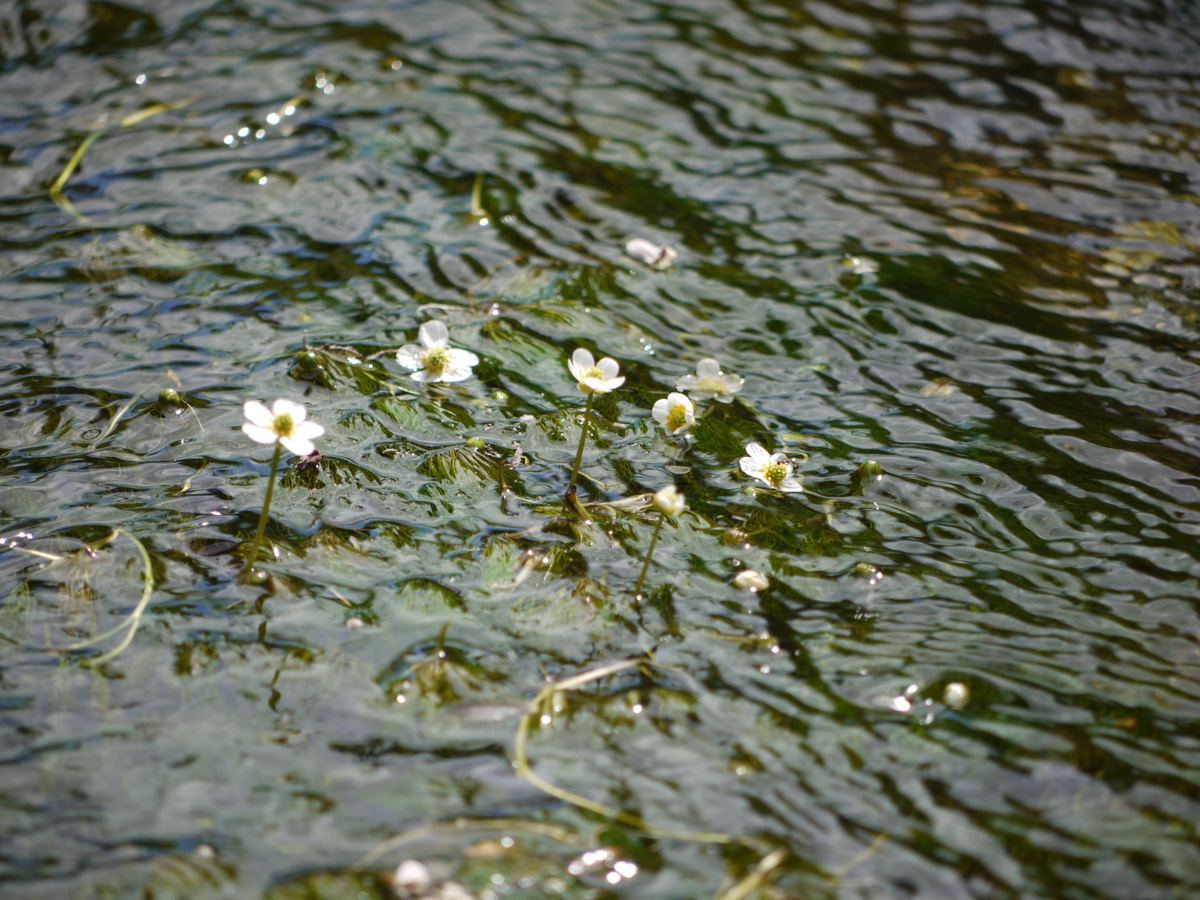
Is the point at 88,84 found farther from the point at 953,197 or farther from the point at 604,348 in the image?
the point at 953,197

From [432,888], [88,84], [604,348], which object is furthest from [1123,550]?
[88,84]

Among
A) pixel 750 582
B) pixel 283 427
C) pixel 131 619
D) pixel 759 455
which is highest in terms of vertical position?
pixel 283 427

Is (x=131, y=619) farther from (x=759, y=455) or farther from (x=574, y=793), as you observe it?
(x=759, y=455)

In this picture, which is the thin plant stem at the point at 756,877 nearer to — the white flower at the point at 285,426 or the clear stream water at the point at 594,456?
the clear stream water at the point at 594,456

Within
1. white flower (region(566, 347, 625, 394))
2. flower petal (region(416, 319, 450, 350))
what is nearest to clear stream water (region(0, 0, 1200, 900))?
flower petal (region(416, 319, 450, 350))

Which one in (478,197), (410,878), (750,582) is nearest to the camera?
(410,878)

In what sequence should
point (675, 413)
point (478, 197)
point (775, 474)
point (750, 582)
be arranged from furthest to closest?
1. point (478, 197)
2. point (675, 413)
3. point (775, 474)
4. point (750, 582)

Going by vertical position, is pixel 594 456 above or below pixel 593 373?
below

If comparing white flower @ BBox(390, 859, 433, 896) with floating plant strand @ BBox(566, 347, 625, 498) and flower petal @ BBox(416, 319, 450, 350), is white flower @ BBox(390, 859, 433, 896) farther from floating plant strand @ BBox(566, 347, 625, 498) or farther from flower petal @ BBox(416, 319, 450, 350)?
flower petal @ BBox(416, 319, 450, 350)

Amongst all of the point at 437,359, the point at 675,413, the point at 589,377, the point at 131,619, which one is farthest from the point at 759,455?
the point at 131,619
